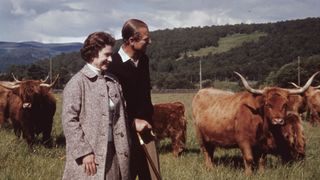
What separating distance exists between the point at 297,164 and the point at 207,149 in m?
2.57

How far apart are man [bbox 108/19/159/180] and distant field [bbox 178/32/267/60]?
11623 centimetres

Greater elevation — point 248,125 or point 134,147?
point 134,147

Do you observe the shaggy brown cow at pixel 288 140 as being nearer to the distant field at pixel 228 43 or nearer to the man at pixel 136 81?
the man at pixel 136 81

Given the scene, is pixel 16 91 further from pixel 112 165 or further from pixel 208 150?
pixel 112 165

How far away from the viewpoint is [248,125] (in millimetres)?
9023

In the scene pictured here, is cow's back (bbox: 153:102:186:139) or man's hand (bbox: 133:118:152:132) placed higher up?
man's hand (bbox: 133:118:152:132)

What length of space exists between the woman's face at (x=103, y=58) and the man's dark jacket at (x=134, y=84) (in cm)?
51

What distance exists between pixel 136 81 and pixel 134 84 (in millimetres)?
34

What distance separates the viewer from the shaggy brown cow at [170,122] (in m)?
11.8

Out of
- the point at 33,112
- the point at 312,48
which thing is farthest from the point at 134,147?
the point at 312,48

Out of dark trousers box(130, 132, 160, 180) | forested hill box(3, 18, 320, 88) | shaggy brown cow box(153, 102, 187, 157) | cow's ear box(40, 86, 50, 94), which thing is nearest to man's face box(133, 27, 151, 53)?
dark trousers box(130, 132, 160, 180)

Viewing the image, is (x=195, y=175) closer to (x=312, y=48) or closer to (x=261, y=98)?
(x=261, y=98)

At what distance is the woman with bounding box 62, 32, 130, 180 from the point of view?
411 cm

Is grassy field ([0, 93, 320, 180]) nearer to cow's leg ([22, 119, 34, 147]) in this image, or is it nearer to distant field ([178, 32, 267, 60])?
cow's leg ([22, 119, 34, 147])
